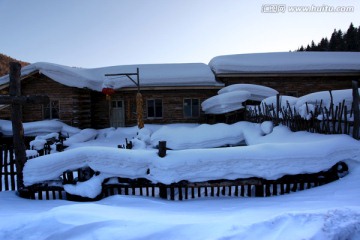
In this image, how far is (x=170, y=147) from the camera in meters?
10.5

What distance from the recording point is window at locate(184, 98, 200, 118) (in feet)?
58.7

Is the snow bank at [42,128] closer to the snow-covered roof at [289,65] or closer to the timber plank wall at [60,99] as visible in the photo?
the timber plank wall at [60,99]

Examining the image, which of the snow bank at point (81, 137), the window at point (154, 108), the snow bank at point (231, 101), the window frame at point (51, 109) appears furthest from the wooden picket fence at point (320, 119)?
the window frame at point (51, 109)

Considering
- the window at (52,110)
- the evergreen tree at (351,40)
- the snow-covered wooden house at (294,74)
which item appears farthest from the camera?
the evergreen tree at (351,40)

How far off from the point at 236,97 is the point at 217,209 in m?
8.92

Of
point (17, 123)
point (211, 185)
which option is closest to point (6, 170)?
point (17, 123)

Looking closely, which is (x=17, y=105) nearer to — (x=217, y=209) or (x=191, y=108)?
(x=217, y=209)

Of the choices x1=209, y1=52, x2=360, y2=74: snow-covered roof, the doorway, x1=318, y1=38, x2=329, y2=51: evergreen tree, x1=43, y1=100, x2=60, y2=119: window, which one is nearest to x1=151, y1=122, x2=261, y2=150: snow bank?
x1=209, y1=52, x2=360, y2=74: snow-covered roof

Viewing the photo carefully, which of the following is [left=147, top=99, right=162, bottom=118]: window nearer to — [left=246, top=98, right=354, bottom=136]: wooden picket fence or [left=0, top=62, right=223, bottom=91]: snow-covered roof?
[left=0, top=62, right=223, bottom=91]: snow-covered roof

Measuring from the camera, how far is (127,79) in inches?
699

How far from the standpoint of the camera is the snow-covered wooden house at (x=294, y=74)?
684 inches

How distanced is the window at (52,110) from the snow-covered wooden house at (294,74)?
1156 centimetres

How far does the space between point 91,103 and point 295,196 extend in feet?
54.5

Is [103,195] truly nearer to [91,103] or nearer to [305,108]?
[305,108]
